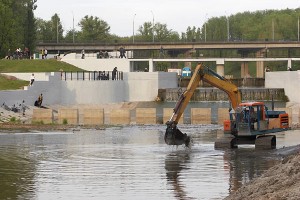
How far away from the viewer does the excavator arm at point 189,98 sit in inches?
1871

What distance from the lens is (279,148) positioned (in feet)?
154

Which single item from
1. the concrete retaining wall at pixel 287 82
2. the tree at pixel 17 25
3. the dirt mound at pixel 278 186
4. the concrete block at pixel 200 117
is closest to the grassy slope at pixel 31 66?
the tree at pixel 17 25

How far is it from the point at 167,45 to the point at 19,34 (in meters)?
54.5

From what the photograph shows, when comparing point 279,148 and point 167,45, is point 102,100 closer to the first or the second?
point 279,148

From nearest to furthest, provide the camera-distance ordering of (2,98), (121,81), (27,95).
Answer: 1. (2,98)
2. (27,95)
3. (121,81)

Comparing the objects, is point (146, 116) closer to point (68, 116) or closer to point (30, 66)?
point (68, 116)

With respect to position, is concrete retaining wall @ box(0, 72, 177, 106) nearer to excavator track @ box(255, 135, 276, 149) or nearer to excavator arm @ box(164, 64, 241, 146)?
excavator arm @ box(164, 64, 241, 146)

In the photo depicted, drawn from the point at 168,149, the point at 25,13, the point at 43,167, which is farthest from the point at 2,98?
the point at 25,13

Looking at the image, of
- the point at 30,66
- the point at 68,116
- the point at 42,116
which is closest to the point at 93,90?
the point at 30,66

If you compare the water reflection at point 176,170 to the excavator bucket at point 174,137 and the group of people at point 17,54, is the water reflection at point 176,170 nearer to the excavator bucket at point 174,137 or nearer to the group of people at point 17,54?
the excavator bucket at point 174,137

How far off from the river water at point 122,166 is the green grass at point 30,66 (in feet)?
151

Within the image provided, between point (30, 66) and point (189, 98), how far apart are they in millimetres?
58600

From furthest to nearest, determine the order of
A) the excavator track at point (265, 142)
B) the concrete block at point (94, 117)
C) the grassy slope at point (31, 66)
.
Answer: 1. the grassy slope at point (31, 66)
2. the concrete block at point (94, 117)
3. the excavator track at point (265, 142)

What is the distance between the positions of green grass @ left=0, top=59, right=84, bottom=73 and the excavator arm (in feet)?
176
